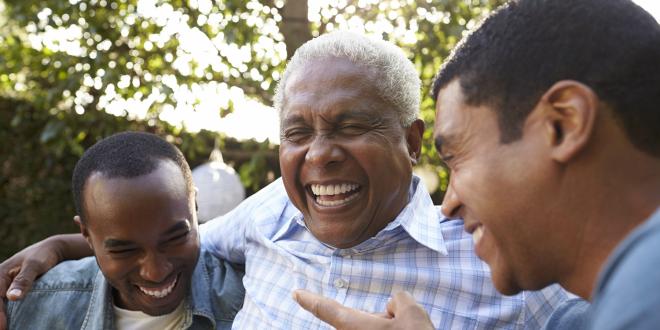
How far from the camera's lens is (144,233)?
2445 mm

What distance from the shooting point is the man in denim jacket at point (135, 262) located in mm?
2461

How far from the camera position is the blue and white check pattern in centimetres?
222

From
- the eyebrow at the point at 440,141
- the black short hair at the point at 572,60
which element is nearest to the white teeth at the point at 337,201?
the eyebrow at the point at 440,141

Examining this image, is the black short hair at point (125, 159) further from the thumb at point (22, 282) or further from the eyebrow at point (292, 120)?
the eyebrow at point (292, 120)

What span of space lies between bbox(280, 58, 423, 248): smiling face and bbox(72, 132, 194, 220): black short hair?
0.53 metres

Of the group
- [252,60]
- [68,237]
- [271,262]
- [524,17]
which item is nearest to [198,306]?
[271,262]

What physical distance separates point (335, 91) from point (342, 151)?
0.67ft

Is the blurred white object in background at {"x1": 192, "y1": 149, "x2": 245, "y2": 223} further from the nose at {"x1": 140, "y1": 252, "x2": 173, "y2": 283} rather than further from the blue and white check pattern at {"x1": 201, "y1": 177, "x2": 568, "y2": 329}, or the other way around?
the nose at {"x1": 140, "y1": 252, "x2": 173, "y2": 283}

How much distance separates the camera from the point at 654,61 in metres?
1.28

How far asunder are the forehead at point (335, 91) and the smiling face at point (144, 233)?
22.1 inches

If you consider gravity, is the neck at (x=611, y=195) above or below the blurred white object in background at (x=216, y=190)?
above

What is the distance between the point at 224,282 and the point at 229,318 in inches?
6.0

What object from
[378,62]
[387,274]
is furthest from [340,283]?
[378,62]

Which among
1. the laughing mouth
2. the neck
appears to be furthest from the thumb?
the neck
